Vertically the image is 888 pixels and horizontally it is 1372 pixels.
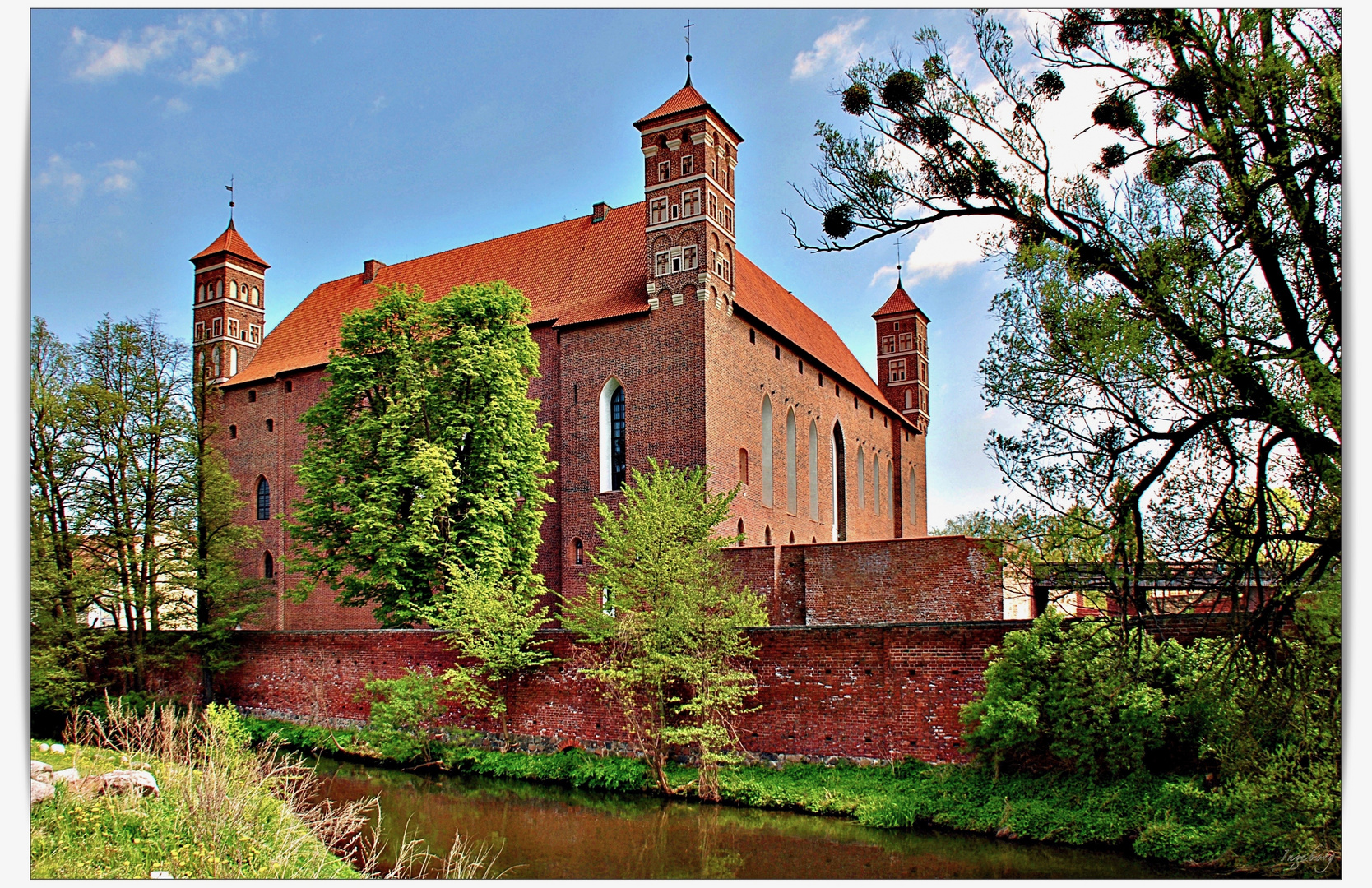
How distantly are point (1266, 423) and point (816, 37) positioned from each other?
15.9ft

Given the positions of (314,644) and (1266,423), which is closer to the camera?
(1266,423)

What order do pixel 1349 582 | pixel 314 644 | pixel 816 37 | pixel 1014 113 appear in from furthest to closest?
1. pixel 314 644
2. pixel 816 37
3. pixel 1014 113
4. pixel 1349 582

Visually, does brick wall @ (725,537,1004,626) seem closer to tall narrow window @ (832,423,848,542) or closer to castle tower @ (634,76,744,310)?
castle tower @ (634,76,744,310)

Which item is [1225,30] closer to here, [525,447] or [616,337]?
[525,447]

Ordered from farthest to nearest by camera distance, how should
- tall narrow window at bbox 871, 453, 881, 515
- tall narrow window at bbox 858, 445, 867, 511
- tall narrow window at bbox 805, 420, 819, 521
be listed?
tall narrow window at bbox 871, 453, 881, 515 < tall narrow window at bbox 858, 445, 867, 511 < tall narrow window at bbox 805, 420, 819, 521

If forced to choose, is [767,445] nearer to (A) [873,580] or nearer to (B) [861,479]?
(A) [873,580]

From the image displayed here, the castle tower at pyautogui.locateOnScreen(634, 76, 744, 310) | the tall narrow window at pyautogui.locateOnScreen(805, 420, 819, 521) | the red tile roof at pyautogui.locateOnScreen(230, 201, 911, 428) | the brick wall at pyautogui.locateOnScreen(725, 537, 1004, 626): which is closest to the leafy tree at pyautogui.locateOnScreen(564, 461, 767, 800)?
the brick wall at pyautogui.locateOnScreen(725, 537, 1004, 626)

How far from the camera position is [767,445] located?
84.1 ft

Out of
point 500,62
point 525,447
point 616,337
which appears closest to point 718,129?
point 616,337

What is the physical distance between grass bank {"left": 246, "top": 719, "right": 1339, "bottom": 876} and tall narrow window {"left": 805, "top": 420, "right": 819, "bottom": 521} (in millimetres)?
14741

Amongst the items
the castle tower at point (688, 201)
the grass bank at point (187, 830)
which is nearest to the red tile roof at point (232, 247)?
the castle tower at point (688, 201)

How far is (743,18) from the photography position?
878 cm

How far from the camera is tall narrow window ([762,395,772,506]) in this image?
2550 cm

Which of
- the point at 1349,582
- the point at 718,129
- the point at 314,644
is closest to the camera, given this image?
the point at 1349,582
